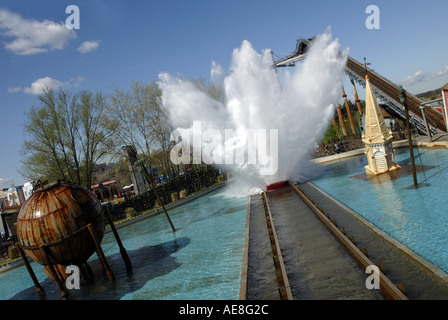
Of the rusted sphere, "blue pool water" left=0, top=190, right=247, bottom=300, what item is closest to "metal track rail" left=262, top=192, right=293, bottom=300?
"blue pool water" left=0, top=190, right=247, bottom=300

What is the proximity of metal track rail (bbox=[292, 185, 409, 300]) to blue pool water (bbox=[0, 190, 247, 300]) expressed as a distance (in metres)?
3.06

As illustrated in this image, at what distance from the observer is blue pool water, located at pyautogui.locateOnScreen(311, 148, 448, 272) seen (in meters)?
8.00

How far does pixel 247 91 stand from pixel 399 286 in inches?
668

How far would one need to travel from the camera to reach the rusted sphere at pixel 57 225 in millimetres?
9938

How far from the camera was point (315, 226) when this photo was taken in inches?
448

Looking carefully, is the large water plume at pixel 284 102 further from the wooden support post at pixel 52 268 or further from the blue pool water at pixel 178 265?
the wooden support post at pixel 52 268

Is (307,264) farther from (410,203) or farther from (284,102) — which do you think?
(284,102)

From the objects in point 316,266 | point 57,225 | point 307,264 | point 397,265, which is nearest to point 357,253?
point 397,265

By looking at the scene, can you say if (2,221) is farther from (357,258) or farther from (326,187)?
(357,258)

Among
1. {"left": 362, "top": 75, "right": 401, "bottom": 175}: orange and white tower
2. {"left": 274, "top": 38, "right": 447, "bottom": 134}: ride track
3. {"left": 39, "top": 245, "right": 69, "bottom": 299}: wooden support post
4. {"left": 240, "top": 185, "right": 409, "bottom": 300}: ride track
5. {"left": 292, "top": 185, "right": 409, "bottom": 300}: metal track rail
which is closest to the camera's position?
{"left": 292, "top": 185, "right": 409, "bottom": 300}: metal track rail

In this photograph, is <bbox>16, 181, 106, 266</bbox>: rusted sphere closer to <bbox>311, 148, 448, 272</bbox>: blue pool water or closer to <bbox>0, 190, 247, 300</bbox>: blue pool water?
<bbox>0, 190, 247, 300</bbox>: blue pool water

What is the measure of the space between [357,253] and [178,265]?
6334 millimetres

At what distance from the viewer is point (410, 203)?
11344 mm
